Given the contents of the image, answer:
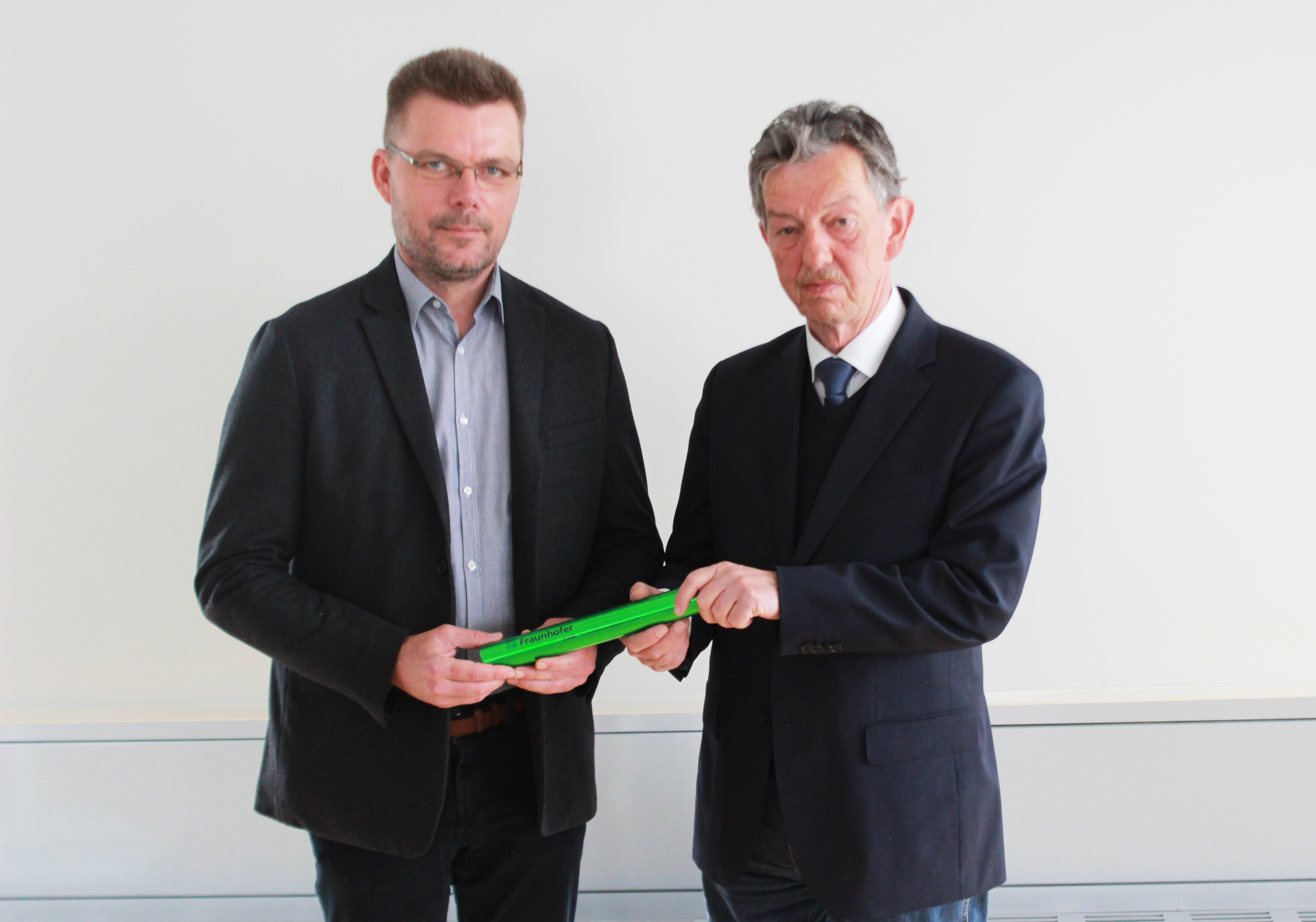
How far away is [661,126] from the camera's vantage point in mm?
2377

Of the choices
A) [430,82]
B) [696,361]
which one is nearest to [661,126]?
[696,361]

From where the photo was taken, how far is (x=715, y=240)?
241 cm

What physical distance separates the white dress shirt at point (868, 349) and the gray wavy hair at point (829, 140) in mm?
179

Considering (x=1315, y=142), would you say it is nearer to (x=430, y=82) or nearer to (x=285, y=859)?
(x=430, y=82)

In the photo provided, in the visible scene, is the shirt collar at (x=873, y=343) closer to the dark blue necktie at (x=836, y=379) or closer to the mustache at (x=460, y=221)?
the dark blue necktie at (x=836, y=379)

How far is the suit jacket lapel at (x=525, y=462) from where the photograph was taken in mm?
1646

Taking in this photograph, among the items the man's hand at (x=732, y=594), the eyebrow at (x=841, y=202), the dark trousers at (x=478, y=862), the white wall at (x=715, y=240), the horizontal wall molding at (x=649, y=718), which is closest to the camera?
the man's hand at (x=732, y=594)

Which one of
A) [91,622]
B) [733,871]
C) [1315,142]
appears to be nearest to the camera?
[733,871]

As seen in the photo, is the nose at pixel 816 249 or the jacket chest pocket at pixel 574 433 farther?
the jacket chest pocket at pixel 574 433

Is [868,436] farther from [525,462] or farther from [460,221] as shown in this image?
[460,221]

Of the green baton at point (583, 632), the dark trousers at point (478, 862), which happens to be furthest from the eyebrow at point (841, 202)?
the dark trousers at point (478, 862)

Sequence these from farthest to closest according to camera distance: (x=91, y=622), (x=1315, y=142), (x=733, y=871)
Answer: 1. (x=91, y=622)
2. (x=1315, y=142)
3. (x=733, y=871)

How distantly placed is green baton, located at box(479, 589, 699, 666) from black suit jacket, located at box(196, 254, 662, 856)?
16 cm

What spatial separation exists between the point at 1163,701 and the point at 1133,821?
34 centimetres
